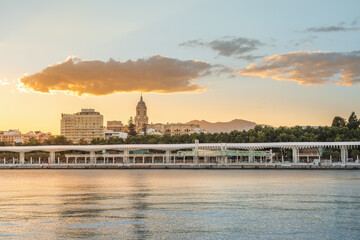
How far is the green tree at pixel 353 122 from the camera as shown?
138 meters

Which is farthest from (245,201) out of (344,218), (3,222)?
(3,222)

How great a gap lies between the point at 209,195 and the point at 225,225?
16.7 metres

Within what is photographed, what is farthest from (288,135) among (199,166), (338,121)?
(338,121)

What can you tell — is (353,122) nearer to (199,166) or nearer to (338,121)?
(338,121)

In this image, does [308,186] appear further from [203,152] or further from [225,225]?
[203,152]

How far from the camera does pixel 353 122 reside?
454 feet

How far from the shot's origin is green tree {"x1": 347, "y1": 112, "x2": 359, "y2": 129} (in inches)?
5438

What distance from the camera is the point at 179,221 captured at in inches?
1280

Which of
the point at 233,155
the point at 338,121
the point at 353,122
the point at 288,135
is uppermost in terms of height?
the point at 338,121

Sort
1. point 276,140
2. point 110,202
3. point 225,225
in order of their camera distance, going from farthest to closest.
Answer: point 276,140, point 110,202, point 225,225

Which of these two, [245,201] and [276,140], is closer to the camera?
[245,201]

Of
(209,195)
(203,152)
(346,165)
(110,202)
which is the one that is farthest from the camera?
(203,152)

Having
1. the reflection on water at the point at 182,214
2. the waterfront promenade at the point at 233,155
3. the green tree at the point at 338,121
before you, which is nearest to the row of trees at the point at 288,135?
the waterfront promenade at the point at 233,155

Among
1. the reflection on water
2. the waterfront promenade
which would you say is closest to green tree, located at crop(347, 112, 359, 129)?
the waterfront promenade
